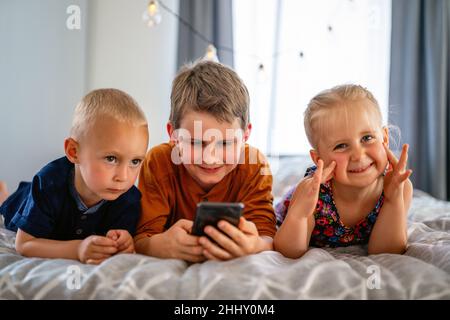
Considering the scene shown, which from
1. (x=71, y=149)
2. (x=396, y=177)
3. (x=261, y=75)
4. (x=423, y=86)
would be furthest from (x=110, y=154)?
(x=423, y=86)

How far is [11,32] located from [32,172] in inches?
34.9

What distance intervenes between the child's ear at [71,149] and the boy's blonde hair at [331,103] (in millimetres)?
616

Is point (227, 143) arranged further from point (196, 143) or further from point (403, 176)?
point (403, 176)

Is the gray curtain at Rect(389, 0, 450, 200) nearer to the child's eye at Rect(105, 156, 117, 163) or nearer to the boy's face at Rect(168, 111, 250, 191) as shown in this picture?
the boy's face at Rect(168, 111, 250, 191)

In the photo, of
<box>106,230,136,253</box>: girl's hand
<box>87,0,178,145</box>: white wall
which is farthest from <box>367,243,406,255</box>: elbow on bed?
<box>87,0,178,145</box>: white wall

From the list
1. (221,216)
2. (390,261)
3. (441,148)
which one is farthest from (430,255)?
(441,148)

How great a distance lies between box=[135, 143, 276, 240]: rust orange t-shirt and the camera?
3.80ft

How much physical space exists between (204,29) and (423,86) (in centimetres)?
171

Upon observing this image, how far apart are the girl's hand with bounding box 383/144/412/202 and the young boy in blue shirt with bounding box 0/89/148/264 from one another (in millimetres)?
621

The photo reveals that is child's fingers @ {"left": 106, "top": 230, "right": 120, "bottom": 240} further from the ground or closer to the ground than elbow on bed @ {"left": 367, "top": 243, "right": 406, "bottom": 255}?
further from the ground

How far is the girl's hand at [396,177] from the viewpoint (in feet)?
3.27

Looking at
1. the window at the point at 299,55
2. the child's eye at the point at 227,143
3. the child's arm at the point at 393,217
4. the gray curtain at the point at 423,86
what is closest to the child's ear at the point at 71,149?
the child's eye at the point at 227,143

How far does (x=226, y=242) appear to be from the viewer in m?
0.84

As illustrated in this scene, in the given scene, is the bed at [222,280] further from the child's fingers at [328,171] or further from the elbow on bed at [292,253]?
the child's fingers at [328,171]
